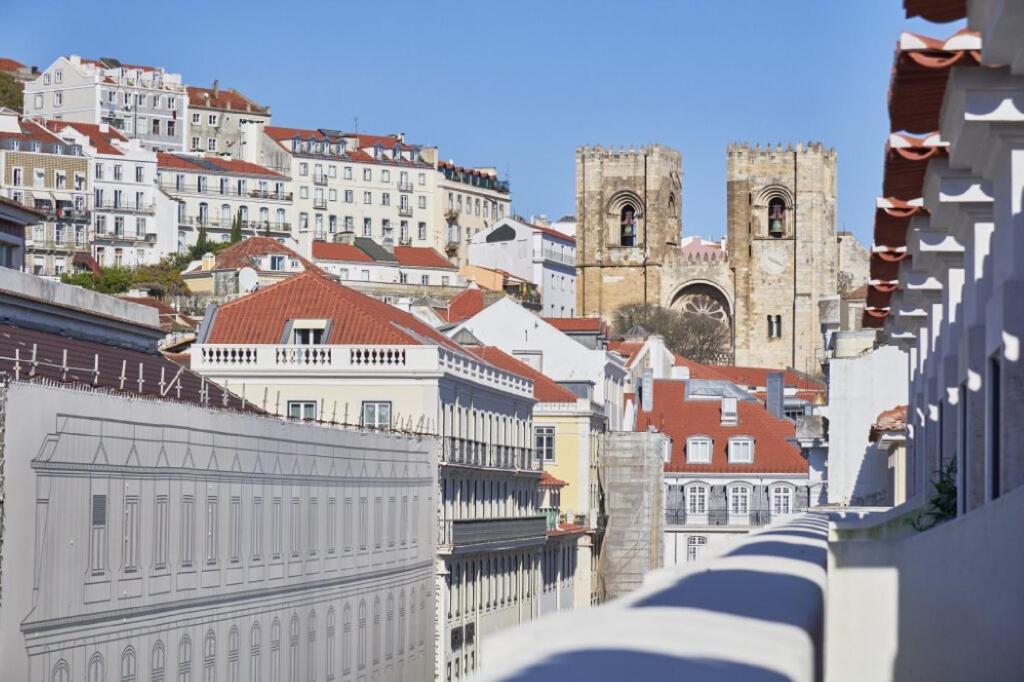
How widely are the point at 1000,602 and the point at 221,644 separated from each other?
95.6 feet

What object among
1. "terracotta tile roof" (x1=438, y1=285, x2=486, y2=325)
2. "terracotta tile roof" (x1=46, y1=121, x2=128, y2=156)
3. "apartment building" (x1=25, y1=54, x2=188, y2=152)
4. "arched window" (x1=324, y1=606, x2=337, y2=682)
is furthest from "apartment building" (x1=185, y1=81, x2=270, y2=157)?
"arched window" (x1=324, y1=606, x2=337, y2=682)

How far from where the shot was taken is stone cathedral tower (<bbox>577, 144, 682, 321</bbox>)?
184 meters

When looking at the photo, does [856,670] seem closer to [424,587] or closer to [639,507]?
[424,587]

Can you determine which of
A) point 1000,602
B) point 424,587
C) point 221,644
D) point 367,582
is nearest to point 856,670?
point 1000,602

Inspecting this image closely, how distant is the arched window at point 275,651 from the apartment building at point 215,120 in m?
156

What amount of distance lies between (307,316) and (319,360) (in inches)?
122

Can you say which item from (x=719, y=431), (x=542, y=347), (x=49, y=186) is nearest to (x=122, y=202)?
(x=49, y=186)

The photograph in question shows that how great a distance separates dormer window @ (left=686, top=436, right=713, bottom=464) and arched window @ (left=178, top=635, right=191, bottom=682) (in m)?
58.8

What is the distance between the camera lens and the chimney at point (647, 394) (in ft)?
324

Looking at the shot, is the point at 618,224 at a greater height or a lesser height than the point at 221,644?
greater

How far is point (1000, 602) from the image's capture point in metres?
9.59

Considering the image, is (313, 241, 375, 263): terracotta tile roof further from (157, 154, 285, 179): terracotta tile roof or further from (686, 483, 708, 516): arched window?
(686, 483, 708, 516): arched window

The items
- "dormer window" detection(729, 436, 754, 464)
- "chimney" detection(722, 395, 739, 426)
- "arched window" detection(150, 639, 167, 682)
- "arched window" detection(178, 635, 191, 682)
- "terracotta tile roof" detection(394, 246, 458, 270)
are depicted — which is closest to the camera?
"arched window" detection(150, 639, 167, 682)

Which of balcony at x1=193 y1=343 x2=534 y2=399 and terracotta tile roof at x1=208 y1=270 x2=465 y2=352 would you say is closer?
balcony at x1=193 y1=343 x2=534 y2=399
